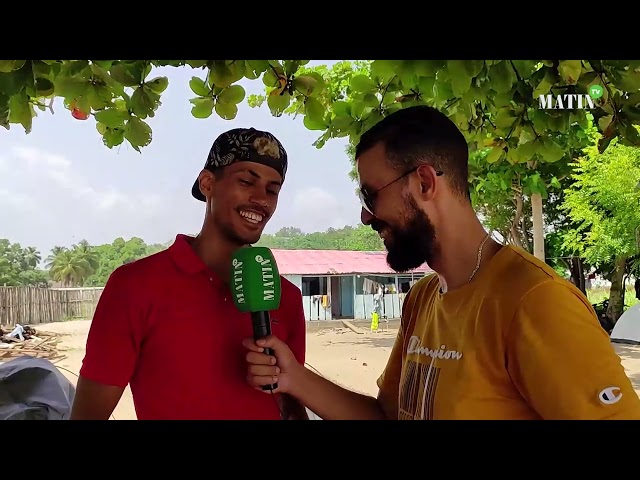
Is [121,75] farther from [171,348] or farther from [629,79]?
[629,79]

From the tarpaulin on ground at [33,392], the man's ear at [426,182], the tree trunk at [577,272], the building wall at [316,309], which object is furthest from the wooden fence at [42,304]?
the man's ear at [426,182]

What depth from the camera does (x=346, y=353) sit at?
1301 cm

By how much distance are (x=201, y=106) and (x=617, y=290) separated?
1323cm

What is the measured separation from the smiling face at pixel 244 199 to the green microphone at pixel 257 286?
0.24 metres

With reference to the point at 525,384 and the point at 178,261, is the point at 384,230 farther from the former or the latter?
the point at 178,261

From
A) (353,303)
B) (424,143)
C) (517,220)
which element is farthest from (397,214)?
(353,303)

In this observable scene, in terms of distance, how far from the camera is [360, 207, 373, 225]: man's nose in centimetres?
164

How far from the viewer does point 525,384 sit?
1.22 metres

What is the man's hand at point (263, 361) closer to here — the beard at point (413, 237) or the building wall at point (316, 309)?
the beard at point (413, 237)

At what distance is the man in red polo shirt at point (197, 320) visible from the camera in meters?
1.70

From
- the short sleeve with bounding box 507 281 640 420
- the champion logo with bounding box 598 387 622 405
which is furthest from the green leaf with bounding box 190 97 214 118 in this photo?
the champion logo with bounding box 598 387 622 405

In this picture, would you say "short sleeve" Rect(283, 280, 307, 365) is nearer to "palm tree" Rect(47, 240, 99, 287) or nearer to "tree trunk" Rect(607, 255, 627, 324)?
"tree trunk" Rect(607, 255, 627, 324)
